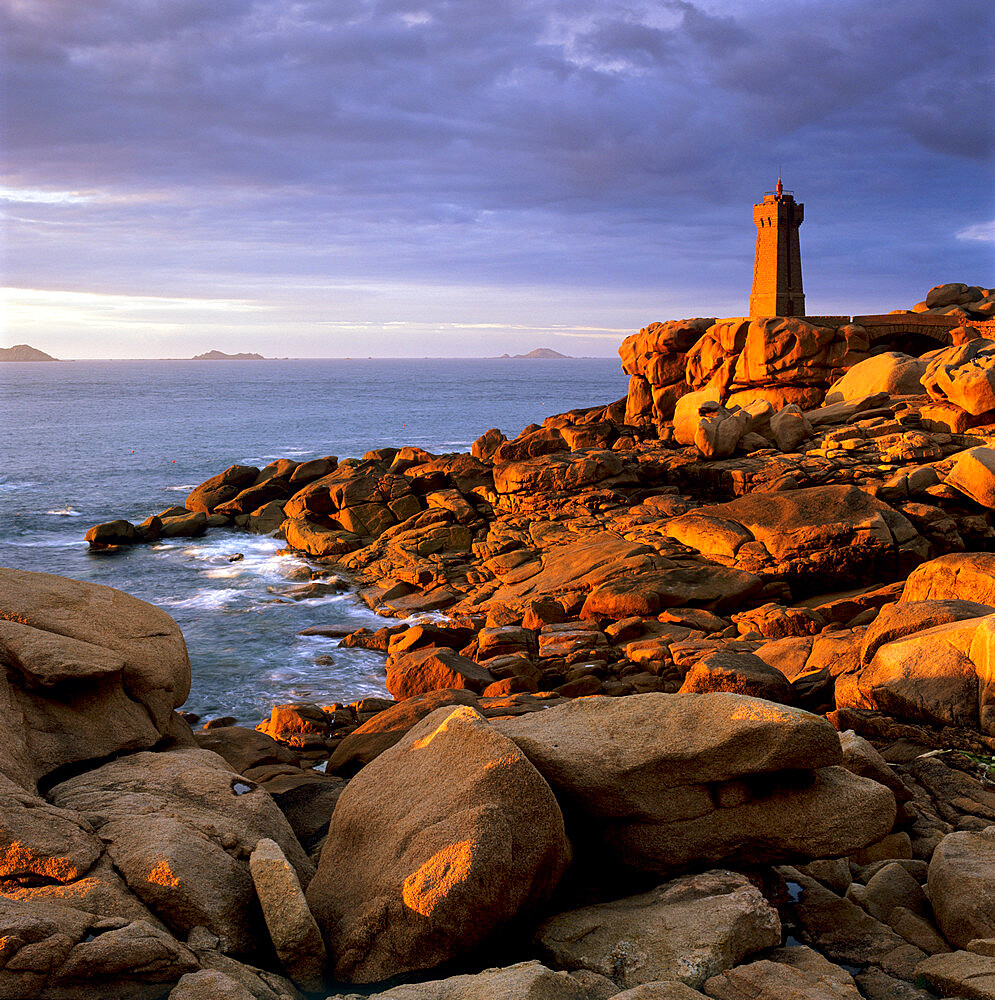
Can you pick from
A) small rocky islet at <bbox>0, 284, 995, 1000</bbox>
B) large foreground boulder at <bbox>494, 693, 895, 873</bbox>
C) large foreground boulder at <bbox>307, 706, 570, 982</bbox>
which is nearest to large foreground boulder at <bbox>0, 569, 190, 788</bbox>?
small rocky islet at <bbox>0, 284, 995, 1000</bbox>

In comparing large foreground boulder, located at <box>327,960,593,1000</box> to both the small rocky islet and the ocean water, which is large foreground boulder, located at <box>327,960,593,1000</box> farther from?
the ocean water

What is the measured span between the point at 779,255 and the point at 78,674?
59.9 metres

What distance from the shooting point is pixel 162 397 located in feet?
518

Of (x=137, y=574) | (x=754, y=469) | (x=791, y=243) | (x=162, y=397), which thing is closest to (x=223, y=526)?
(x=137, y=574)

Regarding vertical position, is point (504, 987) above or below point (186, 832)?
below

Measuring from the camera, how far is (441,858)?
245 inches

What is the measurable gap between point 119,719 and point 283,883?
4.15m

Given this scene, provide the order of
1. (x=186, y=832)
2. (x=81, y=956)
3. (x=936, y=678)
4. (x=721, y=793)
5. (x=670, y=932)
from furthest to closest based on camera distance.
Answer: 1. (x=936, y=678)
2. (x=721, y=793)
3. (x=186, y=832)
4. (x=670, y=932)
5. (x=81, y=956)

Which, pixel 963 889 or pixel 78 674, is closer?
pixel 963 889

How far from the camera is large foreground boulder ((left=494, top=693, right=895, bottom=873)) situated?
7039 millimetres

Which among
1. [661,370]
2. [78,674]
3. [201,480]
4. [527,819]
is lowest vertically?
[201,480]

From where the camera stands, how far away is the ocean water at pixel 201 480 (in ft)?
71.2

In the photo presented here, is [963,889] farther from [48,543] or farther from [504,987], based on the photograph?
[48,543]

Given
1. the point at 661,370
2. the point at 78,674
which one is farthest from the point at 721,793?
the point at 661,370
